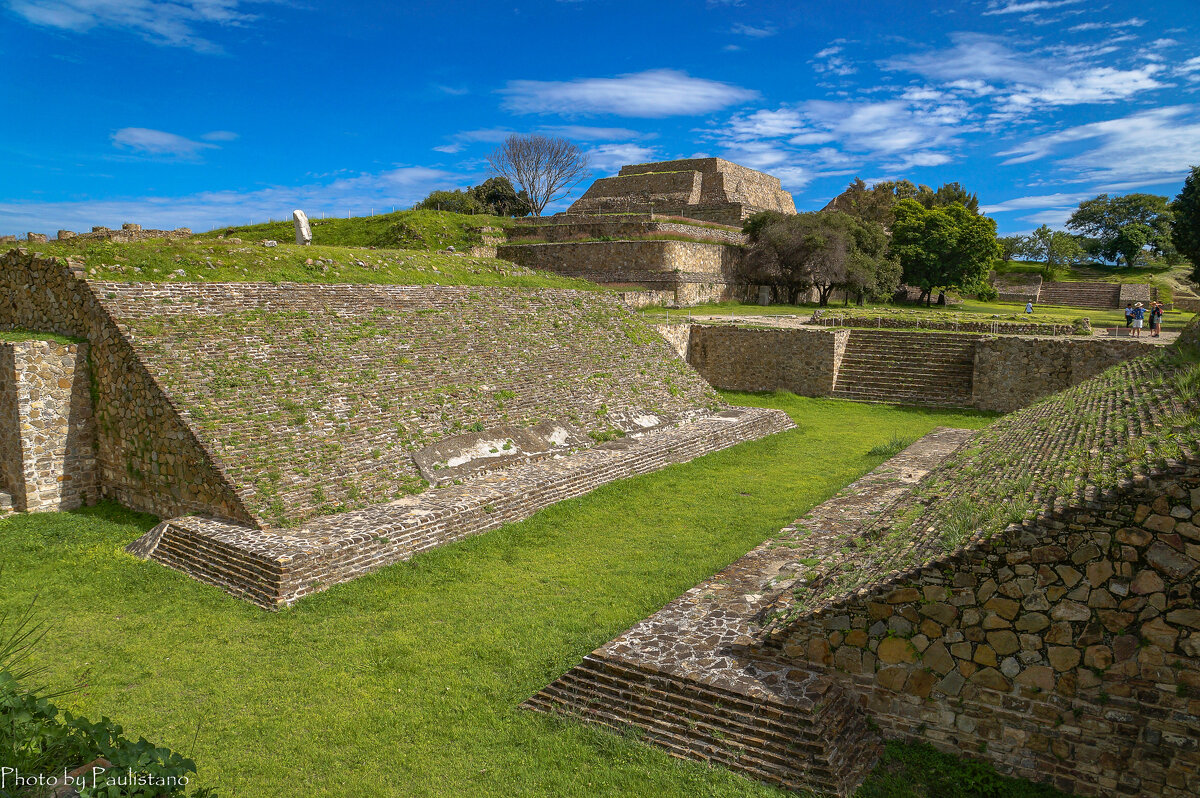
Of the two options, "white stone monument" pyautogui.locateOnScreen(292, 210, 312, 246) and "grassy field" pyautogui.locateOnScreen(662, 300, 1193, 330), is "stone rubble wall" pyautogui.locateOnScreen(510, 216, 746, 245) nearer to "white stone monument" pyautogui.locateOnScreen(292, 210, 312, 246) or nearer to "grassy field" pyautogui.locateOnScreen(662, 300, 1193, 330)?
"grassy field" pyautogui.locateOnScreen(662, 300, 1193, 330)

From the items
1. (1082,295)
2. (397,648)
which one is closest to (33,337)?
(397,648)

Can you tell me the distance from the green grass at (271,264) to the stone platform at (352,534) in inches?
165

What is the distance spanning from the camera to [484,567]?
7992mm

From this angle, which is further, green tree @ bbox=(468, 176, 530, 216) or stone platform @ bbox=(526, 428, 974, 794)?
green tree @ bbox=(468, 176, 530, 216)

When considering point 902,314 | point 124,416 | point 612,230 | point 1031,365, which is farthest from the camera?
point 612,230

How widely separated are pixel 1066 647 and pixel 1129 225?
172 ft

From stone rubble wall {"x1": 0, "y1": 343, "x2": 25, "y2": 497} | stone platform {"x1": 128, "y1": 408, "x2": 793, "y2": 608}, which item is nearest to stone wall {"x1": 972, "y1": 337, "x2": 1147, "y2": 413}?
stone platform {"x1": 128, "y1": 408, "x2": 793, "y2": 608}

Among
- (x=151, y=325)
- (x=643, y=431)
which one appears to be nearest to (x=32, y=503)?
(x=151, y=325)

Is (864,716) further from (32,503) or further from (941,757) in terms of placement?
(32,503)

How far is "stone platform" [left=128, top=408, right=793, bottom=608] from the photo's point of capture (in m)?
7.16

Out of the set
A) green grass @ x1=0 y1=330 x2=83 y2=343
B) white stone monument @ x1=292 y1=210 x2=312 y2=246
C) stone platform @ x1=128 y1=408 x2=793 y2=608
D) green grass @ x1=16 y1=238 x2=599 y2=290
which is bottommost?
stone platform @ x1=128 y1=408 x2=793 y2=608

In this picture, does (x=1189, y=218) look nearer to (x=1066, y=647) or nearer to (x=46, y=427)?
(x=1066, y=647)

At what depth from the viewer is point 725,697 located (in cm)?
498

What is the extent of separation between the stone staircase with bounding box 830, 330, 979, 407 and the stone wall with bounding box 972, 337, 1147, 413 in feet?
1.61
